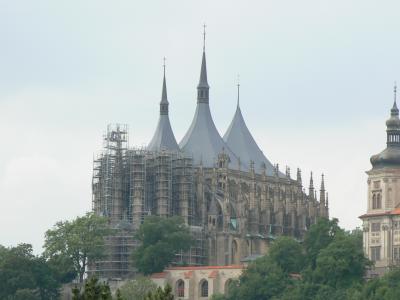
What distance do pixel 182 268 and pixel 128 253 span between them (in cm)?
647

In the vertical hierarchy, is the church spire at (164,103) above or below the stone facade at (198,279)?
above

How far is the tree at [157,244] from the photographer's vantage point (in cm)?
14025

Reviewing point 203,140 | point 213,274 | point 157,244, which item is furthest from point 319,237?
point 203,140

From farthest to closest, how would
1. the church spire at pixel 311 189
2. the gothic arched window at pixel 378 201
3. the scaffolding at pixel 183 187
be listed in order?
1. the church spire at pixel 311 189
2. the scaffolding at pixel 183 187
3. the gothic arched window at pixel 378 201

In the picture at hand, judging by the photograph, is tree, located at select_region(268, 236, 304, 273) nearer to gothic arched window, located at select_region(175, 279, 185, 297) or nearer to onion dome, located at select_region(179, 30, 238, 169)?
gothic arched window, located at select_region(175, 279, 185, 297)

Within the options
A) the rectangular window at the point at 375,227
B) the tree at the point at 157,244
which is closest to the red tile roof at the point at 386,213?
the rectangular window at the point at 375,227

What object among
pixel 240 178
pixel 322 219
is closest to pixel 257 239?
pixel 240 178

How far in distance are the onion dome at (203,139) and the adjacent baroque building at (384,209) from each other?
20.2 meters

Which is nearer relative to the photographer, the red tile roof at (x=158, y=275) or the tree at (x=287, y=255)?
the tree at (x=287, y=255)

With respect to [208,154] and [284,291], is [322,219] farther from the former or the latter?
[208,154]

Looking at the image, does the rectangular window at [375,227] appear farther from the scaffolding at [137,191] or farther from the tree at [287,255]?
the scaffolding at [137,191]

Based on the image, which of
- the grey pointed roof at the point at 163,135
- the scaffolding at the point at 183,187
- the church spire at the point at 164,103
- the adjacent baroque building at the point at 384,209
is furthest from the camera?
the church spire at the point at 164,103

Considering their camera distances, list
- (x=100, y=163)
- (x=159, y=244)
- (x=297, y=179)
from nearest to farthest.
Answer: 1. (x=159, y=244)
2. (x=100, y=163)
3. (x=297, y=179)

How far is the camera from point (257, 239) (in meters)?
155
